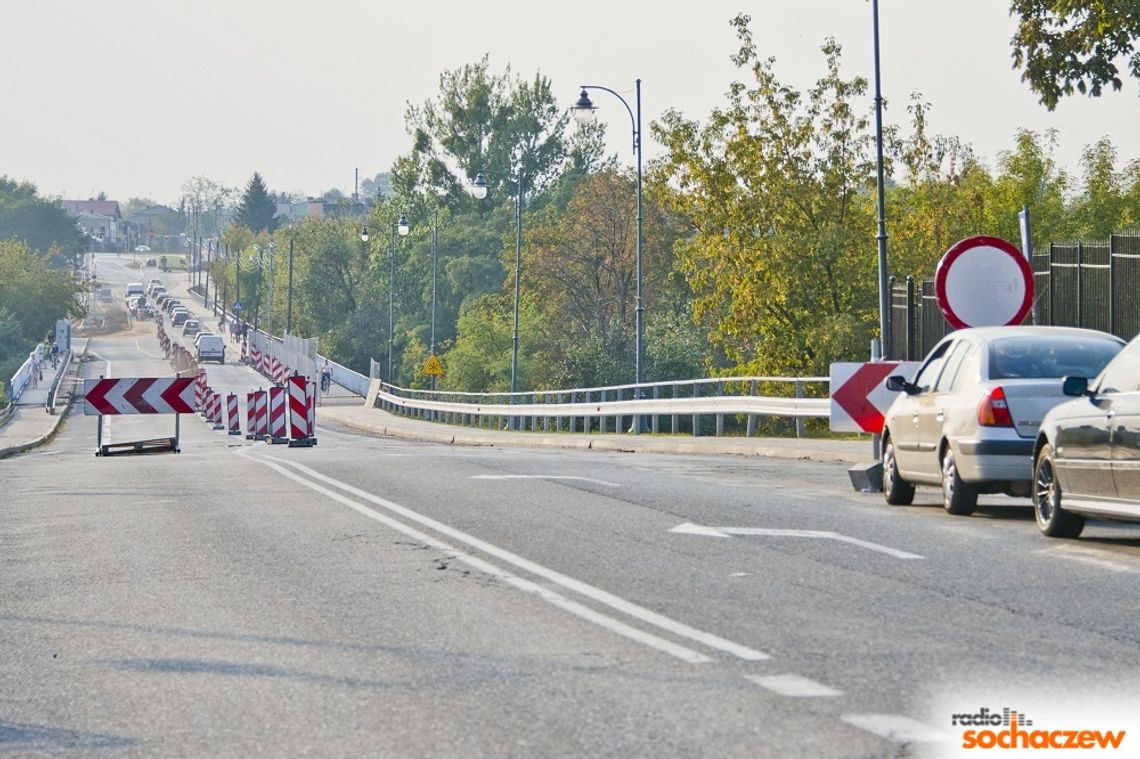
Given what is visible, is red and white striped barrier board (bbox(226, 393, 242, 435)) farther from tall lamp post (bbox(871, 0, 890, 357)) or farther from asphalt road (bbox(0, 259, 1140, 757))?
asphalt road (bbox(0, 259, 1140, 757))

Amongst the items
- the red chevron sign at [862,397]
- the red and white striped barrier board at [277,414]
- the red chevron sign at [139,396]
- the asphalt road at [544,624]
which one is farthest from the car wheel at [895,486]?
the red and white striped barrier board at [277,414]

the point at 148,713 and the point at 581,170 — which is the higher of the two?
the point at 581,170

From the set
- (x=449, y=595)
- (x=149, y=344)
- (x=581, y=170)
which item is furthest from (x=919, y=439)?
(x=149, y=344)

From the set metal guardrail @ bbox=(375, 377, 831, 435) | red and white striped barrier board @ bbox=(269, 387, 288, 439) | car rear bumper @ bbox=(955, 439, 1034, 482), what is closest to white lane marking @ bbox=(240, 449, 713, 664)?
car rear bumper @ bbox=(955, 439, 1034, 482)

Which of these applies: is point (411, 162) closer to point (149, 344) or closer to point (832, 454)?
point (149, 344)

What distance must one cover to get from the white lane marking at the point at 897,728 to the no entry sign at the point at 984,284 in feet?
43.6

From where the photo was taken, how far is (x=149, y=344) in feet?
487

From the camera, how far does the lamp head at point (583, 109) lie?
41.4m

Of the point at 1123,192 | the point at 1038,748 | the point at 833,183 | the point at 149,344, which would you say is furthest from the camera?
the point at 149,344

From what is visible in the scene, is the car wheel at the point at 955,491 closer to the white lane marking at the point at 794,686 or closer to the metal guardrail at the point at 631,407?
the white lane marking at the point at 794,686

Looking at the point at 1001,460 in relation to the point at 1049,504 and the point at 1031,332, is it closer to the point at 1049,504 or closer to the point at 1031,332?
the point at 1049,504

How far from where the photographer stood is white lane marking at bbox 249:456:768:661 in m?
7.92

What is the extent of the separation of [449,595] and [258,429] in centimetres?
3149

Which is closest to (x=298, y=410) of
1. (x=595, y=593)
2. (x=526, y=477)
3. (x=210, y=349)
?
(x=526, y=477)
